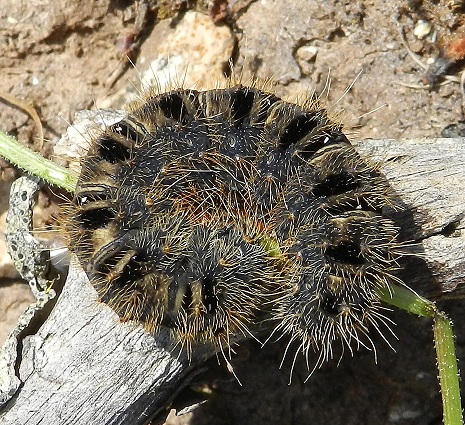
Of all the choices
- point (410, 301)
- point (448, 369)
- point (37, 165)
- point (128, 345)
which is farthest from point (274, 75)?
point (448, 369)

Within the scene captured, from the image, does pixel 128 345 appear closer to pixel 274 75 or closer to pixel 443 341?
pixel 443 341

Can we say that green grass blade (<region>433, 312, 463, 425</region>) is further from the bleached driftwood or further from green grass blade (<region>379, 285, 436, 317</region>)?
the bleached driftwood

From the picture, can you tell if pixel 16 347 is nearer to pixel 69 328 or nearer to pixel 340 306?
pixel 69 328

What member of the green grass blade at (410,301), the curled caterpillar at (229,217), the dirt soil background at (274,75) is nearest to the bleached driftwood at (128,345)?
the green grass blade at (410,301)

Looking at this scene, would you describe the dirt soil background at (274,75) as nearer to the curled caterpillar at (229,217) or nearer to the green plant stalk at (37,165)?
the green plant stalk at (37,165)

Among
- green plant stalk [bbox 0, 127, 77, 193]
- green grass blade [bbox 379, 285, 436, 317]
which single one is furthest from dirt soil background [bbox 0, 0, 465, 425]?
green grass blade [bbox 379, 285, 436, 317]
